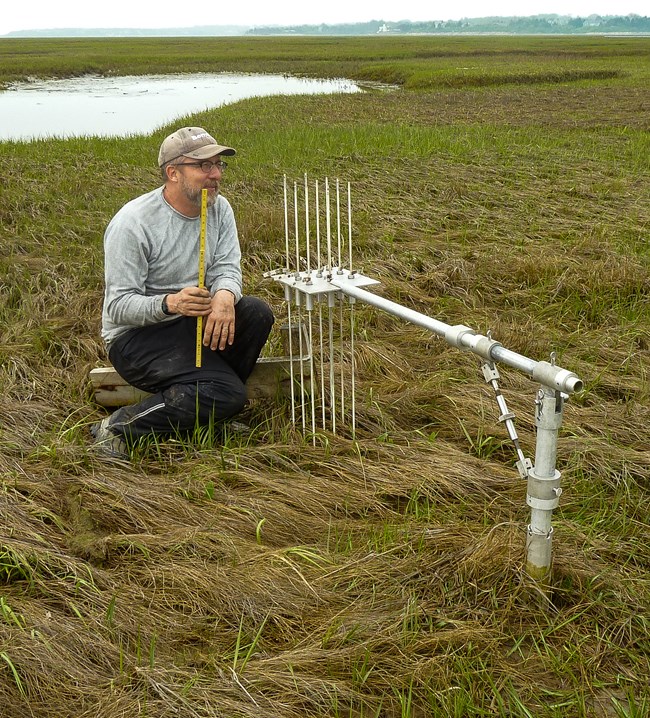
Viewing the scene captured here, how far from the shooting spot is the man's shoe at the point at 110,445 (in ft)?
11.0

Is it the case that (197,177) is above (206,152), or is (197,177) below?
below

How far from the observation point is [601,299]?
5316 millimetres

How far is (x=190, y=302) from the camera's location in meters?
3.28

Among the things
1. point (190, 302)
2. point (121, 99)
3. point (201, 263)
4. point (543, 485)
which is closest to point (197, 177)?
point (201, 263)

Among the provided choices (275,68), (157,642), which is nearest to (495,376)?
(157,642)

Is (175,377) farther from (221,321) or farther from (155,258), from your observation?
(155,258)

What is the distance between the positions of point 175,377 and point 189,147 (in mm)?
972

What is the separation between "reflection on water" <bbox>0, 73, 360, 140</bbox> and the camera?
18.3 m

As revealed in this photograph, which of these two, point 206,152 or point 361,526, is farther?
point 206,152

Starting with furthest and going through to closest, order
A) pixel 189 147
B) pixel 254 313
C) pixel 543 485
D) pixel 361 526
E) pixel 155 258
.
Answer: pixel 254 313 < pixel 155 258 < pixel 189 147 < pixel 361 526 < pixel 543 485

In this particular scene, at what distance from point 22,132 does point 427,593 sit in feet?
55.5

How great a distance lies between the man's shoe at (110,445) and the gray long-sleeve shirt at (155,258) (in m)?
0.42

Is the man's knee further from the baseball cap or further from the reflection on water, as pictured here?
the reflection on water

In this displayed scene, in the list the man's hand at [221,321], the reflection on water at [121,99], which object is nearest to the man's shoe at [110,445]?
the man's hand at [221,321]
